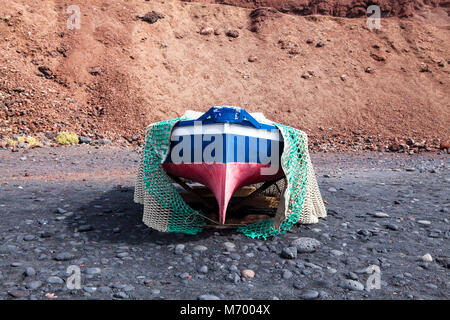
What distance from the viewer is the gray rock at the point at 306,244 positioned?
344 cm

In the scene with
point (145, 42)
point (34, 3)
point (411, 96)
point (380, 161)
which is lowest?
point (380, 161)

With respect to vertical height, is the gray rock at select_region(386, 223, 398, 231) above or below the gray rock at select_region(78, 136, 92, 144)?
above

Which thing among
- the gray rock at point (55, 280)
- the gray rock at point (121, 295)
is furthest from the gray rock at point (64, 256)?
the gray rock at point (121, 295)

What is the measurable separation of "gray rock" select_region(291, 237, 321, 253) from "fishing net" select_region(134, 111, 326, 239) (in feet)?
0.99

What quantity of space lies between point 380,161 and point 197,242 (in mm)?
9061

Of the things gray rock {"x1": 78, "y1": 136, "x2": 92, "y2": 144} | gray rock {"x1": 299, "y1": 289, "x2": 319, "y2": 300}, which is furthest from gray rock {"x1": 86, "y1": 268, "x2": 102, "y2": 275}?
gray rock {"x1": 78, "y1": 136, "x2": 92, "y2": 144}

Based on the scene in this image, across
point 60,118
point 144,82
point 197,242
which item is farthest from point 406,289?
point 144,82

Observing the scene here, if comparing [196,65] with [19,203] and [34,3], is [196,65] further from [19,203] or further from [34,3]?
[19,203]

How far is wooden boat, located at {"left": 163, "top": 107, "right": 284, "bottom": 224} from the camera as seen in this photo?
3705 millimetres

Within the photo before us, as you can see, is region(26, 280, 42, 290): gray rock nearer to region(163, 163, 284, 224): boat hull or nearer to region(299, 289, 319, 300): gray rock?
region(163, 163, 284, 224): boat hull

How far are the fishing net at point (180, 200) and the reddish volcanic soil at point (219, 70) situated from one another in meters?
9.11

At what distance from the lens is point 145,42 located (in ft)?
58.6

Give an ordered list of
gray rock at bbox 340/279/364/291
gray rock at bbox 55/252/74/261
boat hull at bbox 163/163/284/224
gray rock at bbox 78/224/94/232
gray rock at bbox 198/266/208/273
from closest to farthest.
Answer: gray rock at bbox 340/279/364/291 → gray rock at bbox 198/266/208/273 → gray rock at bbox 55/252/74/261 → boat hull at bbox 163/163/284/224 → gray rock at bbox 78/224/94/232

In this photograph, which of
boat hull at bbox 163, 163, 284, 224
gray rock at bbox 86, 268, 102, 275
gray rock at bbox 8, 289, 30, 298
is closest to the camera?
gray rock at bbox 8, 289, 30, 298
